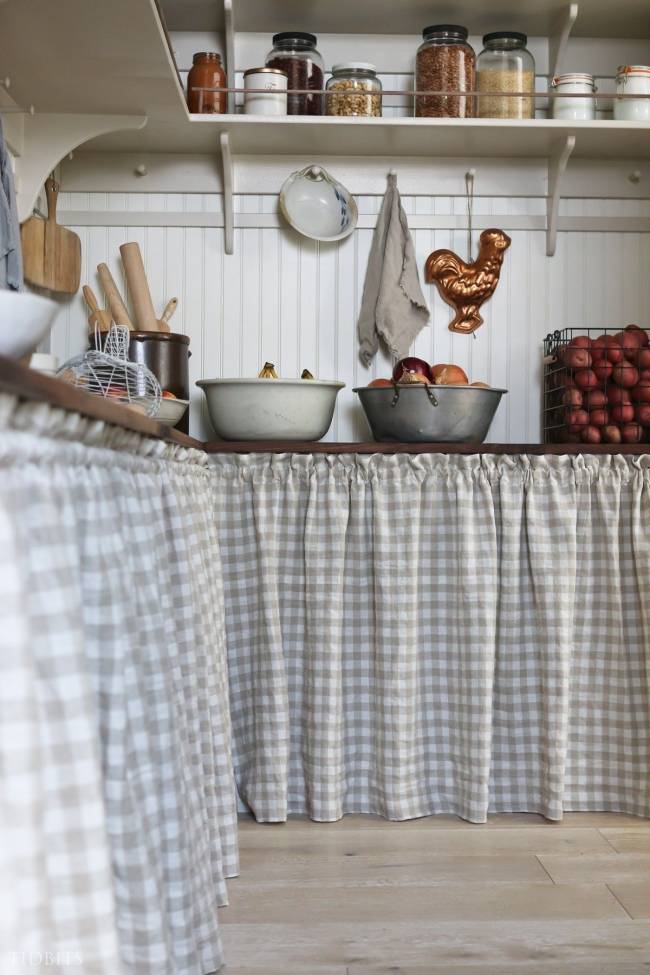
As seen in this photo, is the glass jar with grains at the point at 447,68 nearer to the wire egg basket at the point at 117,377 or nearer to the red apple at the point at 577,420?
the red apple at the point at 577,420

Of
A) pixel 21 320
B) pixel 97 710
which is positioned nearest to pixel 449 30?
pixel 21 320

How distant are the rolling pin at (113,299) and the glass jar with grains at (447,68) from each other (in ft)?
2.87

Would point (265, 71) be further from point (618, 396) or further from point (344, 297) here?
point (618, 396)

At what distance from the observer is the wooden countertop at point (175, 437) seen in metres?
0.77

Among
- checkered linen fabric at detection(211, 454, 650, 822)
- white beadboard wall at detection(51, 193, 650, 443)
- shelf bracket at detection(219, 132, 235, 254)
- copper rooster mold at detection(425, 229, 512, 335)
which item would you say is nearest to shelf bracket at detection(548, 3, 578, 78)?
white beadboard wall at detection(51, 193, 650, 443)

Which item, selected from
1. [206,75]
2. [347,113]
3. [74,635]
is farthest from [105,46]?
[74,635]

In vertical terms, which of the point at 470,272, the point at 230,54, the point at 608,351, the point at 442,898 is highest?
the point at 230,54

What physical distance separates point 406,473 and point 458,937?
958mm

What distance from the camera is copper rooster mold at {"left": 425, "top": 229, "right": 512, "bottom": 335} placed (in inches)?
106

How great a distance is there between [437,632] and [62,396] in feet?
4.96

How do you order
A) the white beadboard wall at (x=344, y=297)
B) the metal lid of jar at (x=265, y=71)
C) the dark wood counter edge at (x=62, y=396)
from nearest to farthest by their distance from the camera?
the dark wood counter edge at (x=62, y=396)
the metal lid of jar at (x=265, y=71)
the white beadboard wall at (x=344, y=297)

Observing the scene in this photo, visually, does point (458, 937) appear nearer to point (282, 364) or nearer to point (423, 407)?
point (423, 407)

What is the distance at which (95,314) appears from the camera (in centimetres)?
250

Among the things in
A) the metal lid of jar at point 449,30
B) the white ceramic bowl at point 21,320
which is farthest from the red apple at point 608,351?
the white ceramic bowl at point 21,320
